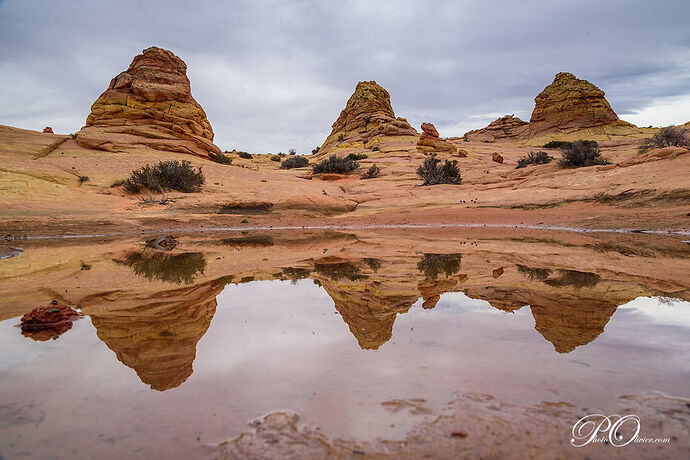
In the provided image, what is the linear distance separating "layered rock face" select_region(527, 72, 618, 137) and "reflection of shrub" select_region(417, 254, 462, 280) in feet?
256

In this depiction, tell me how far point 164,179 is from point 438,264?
847 inches

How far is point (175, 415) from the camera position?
6.88 ft

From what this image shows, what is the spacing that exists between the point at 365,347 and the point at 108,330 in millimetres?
2520

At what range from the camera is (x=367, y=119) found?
70750 millimetres

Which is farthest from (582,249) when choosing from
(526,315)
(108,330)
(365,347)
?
(108,330)

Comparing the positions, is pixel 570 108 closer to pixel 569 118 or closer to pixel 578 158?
pixel 569 118

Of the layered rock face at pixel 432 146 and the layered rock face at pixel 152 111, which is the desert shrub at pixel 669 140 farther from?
the layered rock face at pixel 152 111

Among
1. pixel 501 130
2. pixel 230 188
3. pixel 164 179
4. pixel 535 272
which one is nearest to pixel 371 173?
pixel 230 188

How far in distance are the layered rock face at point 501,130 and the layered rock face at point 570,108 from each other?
12.3ft

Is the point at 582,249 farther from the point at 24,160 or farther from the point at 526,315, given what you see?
the point at 24,160

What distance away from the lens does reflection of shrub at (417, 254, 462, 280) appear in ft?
22.6

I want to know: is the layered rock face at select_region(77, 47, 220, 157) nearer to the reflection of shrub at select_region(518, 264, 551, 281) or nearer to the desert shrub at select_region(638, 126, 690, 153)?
the reflection of shrub at select_region(518, 264, 551, 281)

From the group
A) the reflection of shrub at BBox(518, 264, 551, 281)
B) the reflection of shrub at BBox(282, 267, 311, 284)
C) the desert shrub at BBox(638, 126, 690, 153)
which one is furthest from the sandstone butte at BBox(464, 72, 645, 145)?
the reflection of shrub at BBox(282, 267, 311, 284)

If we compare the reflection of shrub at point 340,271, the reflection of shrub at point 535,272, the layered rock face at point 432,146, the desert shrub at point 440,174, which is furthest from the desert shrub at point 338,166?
the reflection of shrub at point 535,272
